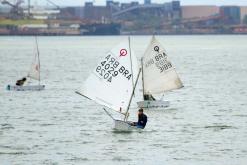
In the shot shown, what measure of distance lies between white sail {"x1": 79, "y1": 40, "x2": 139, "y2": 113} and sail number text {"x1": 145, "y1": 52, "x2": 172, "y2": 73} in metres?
11.2

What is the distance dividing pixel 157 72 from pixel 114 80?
1194cm

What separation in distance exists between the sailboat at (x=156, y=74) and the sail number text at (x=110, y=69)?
1127cm

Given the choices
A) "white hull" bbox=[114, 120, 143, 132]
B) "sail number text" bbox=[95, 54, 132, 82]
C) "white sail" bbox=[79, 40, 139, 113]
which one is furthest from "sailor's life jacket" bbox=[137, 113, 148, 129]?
"sail number text" bbox=[95, 54, 132, 82]

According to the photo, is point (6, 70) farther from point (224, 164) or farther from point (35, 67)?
point (224, 164)

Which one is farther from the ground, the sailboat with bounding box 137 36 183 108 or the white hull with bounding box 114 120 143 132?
the sailboat with bounding box 137 36 183 108

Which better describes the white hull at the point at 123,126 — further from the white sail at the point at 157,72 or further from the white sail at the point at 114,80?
the white sail at the point at 157,72

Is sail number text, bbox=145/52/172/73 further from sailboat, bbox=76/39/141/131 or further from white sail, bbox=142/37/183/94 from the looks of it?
sailboat, bbox=76/39/141/131

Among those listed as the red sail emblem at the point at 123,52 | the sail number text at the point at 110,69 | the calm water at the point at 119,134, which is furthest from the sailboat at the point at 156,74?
the red sail emblem at the point at 123,52

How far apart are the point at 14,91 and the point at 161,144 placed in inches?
1173

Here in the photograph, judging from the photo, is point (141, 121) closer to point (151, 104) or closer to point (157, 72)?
point (151, 104)

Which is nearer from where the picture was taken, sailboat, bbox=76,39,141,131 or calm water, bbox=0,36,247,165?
calm water, bbox=0,36,247,165

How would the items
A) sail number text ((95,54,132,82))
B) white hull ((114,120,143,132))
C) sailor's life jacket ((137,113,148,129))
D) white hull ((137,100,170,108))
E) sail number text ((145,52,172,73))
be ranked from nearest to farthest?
1. sail number text ((95,54,132,82))
2. white hull ((114,120,143,132))
3. sailor's life jacket ((137,113,148,129))
4. white hull ((137,100,170,108))
5. sail number text ((145,52,172,73))

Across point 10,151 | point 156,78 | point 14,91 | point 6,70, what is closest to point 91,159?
point 10,151

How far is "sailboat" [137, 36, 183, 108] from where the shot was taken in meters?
59.0
